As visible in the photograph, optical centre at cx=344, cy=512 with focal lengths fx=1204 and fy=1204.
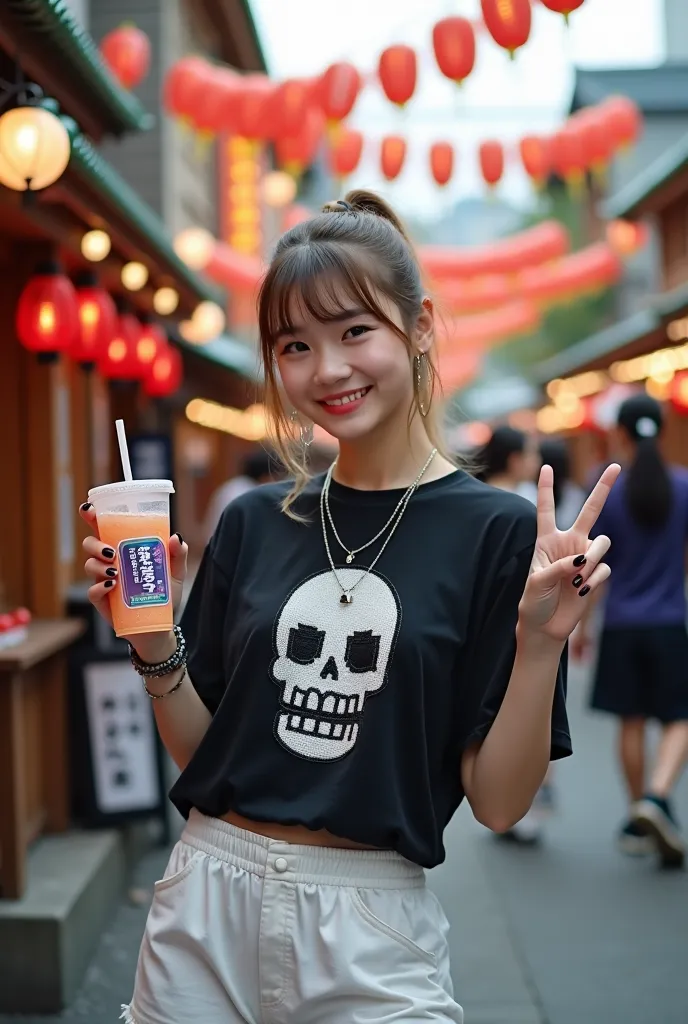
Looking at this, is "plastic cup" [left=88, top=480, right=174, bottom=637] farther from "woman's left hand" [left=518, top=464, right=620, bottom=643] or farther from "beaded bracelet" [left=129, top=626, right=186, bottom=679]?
"woman's left hand" [left=518, top=464, right=620, bottom=643]

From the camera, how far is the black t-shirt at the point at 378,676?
1977mm

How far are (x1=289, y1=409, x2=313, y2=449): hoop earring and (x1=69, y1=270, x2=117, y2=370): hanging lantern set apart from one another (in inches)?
140

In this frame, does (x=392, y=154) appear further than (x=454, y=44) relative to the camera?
Yes

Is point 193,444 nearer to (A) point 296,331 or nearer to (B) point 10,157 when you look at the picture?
(B) point 10,157

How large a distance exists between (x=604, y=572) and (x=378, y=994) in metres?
0.75

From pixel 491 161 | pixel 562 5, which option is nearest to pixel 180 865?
pixel 562 5

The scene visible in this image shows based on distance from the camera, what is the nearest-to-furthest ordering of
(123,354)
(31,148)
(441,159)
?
1. (31,148)
2. (123,354)
3. (441,159)

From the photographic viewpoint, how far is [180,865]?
6.87 feet

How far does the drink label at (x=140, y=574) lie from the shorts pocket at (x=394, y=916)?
1.93 feet

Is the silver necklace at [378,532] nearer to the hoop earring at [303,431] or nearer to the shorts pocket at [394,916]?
the hoop earring at [303,431]

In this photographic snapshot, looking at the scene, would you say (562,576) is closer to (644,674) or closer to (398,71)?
(644,674)

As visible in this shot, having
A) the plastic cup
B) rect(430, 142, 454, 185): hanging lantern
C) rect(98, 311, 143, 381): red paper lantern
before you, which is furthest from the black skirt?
rect(430, 142, 454, 185): hanging lantern

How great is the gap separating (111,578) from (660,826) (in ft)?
14.6

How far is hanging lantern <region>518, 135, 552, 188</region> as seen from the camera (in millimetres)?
9992
